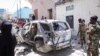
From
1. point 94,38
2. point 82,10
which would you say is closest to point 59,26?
point 94,38

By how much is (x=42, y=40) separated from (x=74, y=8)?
6.66m

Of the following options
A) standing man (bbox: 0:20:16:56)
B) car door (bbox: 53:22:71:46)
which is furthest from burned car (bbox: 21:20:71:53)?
standing man (bbox: 0:20:16:56)

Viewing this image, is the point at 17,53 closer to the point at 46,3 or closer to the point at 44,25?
the point at 44,25

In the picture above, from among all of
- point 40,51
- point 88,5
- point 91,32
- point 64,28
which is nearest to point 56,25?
point 64,28

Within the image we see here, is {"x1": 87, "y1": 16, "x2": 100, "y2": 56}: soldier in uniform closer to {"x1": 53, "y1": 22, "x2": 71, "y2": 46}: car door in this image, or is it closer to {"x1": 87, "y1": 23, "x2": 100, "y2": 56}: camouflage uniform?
{"x1": 87, "y1": 23, "x2": 100, "y2": 56}: camouflage uniform

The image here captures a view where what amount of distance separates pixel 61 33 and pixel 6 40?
5889 millimetres

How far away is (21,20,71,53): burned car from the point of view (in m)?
9.91

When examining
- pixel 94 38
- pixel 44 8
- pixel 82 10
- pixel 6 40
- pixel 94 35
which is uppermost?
pixel 44 8

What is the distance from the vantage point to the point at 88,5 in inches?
574

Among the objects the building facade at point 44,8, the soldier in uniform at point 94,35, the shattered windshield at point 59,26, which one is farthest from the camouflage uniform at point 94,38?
the building facade at point 44,8

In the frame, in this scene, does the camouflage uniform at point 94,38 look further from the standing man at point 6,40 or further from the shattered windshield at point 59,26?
the standing man at point 6,40

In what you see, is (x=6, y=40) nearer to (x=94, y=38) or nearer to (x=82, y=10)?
(x=94, y=38)

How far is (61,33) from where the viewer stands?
1013 cm

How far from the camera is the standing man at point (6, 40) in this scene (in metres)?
4.35
